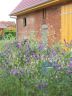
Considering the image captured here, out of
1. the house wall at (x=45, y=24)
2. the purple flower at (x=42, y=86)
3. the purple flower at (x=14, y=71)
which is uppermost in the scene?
the house wall at (x=45, y=24)

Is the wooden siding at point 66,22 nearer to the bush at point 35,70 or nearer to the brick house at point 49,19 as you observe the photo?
the brick house at point 49,19

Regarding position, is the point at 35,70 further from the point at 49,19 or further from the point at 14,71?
the point at 49,19

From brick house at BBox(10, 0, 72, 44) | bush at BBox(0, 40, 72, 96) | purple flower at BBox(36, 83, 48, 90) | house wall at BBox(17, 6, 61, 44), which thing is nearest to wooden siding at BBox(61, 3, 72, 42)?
brick house at BBox(10, 0, 72, 44)

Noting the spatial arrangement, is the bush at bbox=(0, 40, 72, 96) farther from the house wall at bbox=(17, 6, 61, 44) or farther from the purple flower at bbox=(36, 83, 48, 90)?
the house wall at bbox=(17, 6, 61, 44)

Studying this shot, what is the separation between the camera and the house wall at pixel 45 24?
62.3 feet

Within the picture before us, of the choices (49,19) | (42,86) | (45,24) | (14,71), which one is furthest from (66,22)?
(42,86)

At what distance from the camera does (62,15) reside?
18.4m

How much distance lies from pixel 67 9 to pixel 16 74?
486 inches

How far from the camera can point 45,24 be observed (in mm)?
20750

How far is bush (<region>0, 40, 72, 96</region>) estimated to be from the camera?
5.29 metres

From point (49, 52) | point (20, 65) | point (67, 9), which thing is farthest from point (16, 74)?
point (67, 9)

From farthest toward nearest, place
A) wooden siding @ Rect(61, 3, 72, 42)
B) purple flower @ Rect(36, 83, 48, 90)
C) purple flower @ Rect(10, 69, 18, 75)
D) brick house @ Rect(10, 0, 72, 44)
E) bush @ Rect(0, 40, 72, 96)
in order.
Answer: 1. brick house @ Rect(10, 0, 72, 44)
2. wooden siding @ Rect(61, 3, 72, 42)
3. purple flower @ Rect(10, 69, 18, 75)
4. purple flower @ Rect(36, 83, 48, 90)
5. bush @ Rect(0, 40, 72, 96)

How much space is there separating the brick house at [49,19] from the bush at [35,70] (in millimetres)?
8888

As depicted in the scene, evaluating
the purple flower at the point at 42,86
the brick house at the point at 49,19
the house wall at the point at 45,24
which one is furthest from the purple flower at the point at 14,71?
the house wall at the point at 45,24
